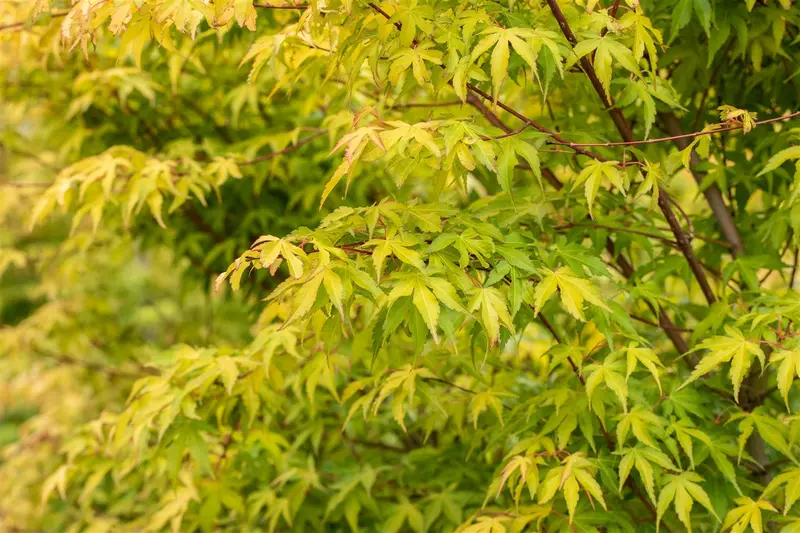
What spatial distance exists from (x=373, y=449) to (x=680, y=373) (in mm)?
1242

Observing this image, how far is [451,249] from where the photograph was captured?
1.81 meters

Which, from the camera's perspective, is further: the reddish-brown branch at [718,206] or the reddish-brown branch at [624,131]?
the reddish-brown branch at [718,206]

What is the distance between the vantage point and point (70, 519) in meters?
4.41

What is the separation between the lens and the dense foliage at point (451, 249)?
1.77 m

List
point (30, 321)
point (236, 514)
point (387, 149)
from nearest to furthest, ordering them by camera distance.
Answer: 1. point (387, 149)
2. point (236, 514)
3. point (30, 321)

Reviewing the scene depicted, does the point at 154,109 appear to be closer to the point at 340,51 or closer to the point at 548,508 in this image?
the point at 340,51

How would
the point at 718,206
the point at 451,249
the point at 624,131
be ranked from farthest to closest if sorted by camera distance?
the point at 718,206 < the point at 624,131 < the point at 451,249

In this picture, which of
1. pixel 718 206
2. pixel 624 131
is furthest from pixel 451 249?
pixel 718 206

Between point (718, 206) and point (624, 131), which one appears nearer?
point (624, 131)

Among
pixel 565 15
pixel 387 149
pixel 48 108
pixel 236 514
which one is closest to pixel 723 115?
pixel 565 15

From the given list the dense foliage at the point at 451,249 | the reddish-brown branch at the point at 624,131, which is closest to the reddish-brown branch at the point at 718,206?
the dense foliage at the point at 451,249

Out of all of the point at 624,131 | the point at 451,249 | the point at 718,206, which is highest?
the point at 624,131

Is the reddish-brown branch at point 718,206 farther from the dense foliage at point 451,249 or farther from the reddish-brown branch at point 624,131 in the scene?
the reddish-brown branch at point 624,131

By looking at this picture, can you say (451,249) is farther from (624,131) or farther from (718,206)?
(718,206)
